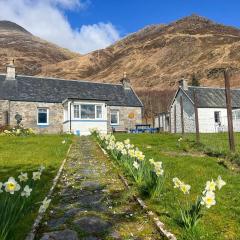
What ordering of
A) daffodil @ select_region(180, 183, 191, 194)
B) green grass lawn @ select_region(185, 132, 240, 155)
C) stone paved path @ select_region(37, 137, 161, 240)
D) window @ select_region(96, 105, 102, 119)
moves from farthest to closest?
window @ select_region(96, 105, 102, 119) < green grass lawn @ select_region(185, 132, 240, 155) < daffodil @ select_region(180, 183, 191, 194) < stone paved path @ select_region(37, 137, 161, 240)

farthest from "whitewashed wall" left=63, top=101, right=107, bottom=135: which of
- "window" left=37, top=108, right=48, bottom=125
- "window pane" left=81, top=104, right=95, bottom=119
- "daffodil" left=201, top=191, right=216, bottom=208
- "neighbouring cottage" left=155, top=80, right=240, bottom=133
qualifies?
"daffodil" left=201, top=191, right=216, bottom=208

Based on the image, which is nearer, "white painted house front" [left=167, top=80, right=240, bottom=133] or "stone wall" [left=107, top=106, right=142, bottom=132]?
"white painted house front" [left=167, top=80, right=240, bottom=133]

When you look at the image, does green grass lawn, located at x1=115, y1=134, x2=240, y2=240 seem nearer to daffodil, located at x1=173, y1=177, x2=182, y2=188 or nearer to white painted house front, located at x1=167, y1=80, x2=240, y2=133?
daffodil, located at x1=173, y1=177, x2=182, y2=188

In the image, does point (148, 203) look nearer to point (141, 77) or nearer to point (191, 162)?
point (191, 162)

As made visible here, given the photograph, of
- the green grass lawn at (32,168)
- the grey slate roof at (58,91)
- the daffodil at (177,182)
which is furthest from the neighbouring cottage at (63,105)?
the daffodil at (177,182)

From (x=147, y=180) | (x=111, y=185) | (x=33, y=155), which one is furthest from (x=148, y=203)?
(x=33, y=155)

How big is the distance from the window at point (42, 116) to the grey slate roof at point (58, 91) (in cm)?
105

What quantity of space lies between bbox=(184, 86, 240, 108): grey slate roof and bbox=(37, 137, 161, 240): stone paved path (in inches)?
1340

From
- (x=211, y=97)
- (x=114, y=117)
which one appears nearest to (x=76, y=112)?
(x=114, y=117)

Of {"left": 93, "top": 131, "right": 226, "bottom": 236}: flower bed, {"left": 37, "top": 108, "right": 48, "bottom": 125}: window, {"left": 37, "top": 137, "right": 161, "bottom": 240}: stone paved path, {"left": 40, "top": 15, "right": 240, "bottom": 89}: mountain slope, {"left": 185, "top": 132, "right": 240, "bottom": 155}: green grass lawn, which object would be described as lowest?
{"left": 37, "top": 137, "right": 161, "bottom": 240}: stone paved path

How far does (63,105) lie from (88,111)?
407 centimetres

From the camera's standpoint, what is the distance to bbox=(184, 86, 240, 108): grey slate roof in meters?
42.3

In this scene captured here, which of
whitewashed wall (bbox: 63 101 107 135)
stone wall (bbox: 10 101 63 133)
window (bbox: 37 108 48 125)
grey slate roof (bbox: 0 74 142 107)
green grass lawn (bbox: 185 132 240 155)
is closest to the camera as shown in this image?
green grass lawn (bbox: 185 132 240 155)

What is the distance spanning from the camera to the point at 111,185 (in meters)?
8.72
